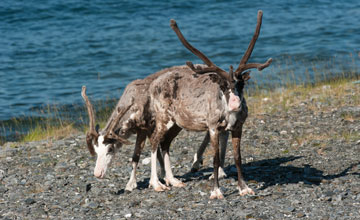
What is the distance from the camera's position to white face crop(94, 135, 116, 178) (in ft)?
32.7

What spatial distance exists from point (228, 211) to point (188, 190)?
1507mm

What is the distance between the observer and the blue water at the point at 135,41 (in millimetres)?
21938

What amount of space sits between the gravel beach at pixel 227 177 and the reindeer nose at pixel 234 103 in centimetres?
144

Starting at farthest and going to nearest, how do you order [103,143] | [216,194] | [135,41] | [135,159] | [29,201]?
[135,41], [135,159], [103,143], [29,201], [216,194]

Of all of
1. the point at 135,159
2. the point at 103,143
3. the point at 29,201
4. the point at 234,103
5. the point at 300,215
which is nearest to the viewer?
the point at 300,215

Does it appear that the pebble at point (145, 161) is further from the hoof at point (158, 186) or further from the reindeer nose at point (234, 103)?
the reindeer nose at point (234, 103)

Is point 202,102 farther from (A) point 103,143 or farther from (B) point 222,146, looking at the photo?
(A) point 103,143

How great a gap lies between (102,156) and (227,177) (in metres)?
2.20

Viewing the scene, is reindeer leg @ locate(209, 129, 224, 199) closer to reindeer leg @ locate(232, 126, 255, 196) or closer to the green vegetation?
reindeer leg @ locate(232, 126, 255, 196)

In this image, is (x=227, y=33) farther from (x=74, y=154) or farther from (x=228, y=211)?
(x=228, y=211)

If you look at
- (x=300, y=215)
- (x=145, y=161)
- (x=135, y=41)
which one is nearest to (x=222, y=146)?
(x=145, y=161)

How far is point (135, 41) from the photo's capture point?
27.6 meters

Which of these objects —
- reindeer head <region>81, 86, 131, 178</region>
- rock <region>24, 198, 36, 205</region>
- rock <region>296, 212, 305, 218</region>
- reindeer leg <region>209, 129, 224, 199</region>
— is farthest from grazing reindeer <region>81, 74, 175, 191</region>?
rock <region>296, 212, 305, 218</region>

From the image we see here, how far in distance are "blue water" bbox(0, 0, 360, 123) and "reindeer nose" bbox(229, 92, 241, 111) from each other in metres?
Answer: 11.2
